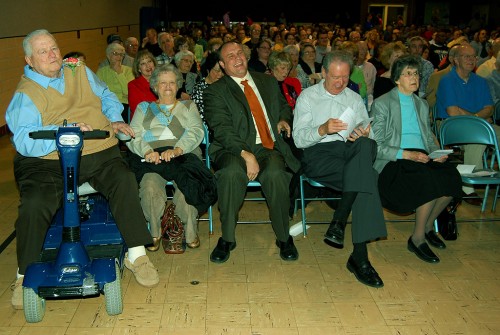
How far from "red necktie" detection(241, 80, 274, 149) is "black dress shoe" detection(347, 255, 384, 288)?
3.52ft

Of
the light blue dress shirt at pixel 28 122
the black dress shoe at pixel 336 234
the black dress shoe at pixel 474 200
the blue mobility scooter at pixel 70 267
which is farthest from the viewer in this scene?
the black dress shoe at pixel 474 200

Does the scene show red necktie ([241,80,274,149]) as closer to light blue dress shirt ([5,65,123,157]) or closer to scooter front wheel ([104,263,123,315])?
light blue dress shirt ([5,65,123,157])

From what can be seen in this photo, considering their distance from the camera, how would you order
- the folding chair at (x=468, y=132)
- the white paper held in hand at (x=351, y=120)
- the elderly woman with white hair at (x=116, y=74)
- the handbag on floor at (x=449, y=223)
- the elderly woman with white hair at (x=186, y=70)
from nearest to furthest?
the white paper held in hand at (x=351, y=120) < the handbag on floor at (x=449, y=223) < the folding chair at (x=468, y=132) < the elderly woman with white hair at (x=186, y=70) < the elderly woman with white hair at (x=116, y=74)

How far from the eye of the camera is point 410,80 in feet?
13.4

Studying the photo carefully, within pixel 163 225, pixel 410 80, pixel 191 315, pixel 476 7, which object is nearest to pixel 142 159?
pixel 163 225

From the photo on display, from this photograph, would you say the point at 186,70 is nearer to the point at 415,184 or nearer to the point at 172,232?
the point at 172,232

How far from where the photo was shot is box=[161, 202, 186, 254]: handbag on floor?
3941 millimetres

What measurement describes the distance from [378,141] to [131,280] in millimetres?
1966

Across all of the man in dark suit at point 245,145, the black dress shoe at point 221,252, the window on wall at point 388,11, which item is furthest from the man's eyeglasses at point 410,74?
the window on wall at point 388,11

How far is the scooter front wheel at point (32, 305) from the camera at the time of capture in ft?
9.68

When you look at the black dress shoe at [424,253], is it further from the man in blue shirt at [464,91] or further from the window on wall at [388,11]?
the window on wall at [388,11]

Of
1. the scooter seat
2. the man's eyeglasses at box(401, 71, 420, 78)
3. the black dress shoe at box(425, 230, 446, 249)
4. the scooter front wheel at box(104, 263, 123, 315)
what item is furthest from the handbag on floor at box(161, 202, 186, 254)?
the man's eyeglasses at box(401, 71, 420, 78)

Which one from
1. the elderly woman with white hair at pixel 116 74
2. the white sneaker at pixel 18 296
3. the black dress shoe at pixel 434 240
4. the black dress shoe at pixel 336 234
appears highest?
the elderly woman with white hair at pixel 116 74

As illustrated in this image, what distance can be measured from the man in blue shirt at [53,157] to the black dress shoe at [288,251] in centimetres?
90
